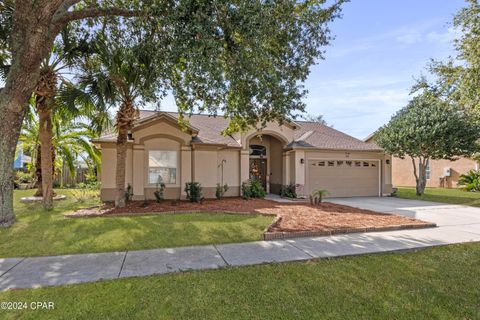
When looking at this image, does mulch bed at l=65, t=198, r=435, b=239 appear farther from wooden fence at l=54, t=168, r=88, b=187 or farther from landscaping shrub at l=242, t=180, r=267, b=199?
wooden fence at l=54, t=168, r=88, b=187

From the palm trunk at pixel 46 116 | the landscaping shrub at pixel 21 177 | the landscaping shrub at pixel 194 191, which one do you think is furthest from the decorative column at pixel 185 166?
the landscaping shrub at pixel 21 177

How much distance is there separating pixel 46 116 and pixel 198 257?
902 centimetres

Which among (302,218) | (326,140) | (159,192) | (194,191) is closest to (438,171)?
(326,140)

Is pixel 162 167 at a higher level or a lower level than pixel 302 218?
higher

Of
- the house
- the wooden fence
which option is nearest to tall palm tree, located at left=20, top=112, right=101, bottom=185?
the house

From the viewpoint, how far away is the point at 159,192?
1244 cm

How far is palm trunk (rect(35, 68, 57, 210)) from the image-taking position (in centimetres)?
970

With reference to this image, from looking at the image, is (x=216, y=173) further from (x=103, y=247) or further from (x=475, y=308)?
(x=475, y=308)

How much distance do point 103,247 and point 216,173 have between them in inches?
328

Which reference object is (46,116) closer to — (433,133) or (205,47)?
(205,47)

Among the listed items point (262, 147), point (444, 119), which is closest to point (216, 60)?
point (262, 147)

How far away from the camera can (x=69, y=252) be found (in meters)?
5.68

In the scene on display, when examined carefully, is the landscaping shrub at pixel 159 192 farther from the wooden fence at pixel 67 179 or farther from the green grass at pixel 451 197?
the green grass at pixel 451 197

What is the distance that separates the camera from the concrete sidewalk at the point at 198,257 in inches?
179
